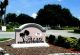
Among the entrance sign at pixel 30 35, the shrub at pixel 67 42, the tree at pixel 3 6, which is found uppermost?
the tree at pixel 3 6

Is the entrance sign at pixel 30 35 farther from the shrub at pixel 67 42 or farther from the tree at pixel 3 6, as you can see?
the tree at pixel 3 6

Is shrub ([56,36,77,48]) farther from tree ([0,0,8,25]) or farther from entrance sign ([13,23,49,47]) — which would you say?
tree ([0,0,8,25])

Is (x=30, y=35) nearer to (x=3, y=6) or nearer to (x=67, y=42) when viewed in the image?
(x=67, y=42)

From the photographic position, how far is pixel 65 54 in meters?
14.1

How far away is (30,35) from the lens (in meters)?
18.1

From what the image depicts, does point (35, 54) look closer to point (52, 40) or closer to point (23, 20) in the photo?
point (52, 40)

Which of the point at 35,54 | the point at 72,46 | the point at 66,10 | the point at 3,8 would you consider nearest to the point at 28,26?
the point at 72,46

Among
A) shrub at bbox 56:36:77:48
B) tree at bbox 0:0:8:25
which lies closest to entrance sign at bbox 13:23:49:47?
shrub at bbox 56:36:77:48

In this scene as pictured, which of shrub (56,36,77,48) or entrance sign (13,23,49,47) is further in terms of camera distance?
entrance sign (13,23,49,47)

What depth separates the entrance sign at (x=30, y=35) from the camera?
1778cm

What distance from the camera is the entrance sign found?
1778 centimetres

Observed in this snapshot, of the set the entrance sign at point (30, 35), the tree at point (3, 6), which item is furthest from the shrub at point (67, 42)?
the tree at point (3, 6)

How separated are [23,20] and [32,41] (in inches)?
4311

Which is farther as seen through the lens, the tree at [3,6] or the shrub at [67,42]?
the tree at [3,6]
